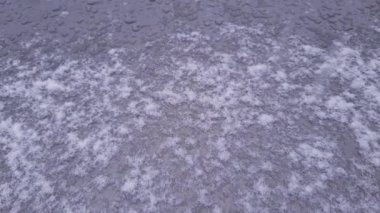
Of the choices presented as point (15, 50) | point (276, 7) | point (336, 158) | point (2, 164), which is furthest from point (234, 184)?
point (15, 50)

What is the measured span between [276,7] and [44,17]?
1661 millimetres

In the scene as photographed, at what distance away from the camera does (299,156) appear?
1.66 meters

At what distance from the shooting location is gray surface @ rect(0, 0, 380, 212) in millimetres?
1566

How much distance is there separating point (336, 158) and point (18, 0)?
252 cm

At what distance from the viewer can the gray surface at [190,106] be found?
1.57m

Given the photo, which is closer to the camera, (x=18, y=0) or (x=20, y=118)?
(x=20, y=118)

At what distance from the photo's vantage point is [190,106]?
1902 mm

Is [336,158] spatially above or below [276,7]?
below

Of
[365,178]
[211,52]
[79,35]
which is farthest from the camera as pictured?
[79,35]

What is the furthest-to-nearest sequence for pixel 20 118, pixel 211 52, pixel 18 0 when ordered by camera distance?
pixel 18 0 < pixel 211 52 < pixel 20 118

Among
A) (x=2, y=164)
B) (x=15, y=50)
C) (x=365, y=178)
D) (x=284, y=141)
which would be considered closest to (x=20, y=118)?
(x=2, y=164)

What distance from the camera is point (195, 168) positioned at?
1643 millimetres

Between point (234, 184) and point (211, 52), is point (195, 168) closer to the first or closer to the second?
point (234, 184)

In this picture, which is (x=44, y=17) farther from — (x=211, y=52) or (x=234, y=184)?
(x=234, y=184)
